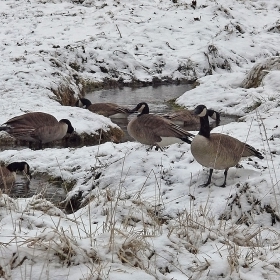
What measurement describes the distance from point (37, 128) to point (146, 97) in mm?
6236

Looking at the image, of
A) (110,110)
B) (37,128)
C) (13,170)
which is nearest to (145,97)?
(110,110)

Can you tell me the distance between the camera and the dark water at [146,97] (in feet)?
44.9

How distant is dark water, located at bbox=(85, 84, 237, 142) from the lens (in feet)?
44.9

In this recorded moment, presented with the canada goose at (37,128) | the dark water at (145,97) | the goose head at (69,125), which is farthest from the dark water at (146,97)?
the canada goose at (37,128)

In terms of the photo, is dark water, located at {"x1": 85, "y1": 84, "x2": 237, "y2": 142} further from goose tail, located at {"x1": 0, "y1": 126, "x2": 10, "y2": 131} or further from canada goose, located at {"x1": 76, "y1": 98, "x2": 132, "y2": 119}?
goose tail, located at {"x1": 0, "y1": 126, "x2": 10, "y2": 131}

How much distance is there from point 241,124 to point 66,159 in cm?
314

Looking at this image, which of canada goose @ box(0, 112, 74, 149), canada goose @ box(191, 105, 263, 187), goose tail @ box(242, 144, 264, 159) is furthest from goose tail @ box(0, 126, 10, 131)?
goose tail @ box(242, 144, 264, 159)

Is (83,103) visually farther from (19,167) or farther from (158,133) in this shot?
(19,167)

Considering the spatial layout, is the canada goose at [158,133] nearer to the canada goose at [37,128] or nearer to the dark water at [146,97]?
the canada goose at [37,128]

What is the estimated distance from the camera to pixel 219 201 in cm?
590

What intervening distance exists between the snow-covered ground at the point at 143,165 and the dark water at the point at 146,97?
682mm

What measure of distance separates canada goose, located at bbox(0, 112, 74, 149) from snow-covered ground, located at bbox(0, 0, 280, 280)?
690 millimetres

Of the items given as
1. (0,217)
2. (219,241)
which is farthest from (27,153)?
(219,241)

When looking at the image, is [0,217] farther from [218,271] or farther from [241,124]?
[241,124]
